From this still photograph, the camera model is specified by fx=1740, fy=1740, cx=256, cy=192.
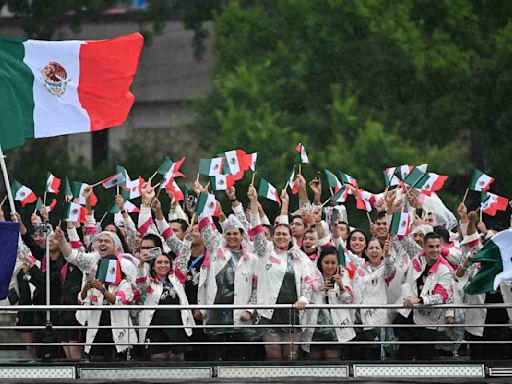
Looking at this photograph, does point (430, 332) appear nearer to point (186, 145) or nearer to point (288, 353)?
point (288, 353)

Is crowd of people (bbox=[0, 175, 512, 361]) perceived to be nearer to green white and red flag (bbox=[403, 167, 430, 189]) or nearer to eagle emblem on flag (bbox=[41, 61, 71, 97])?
green white and red flag (bbox=[403, 167, 430, 189])

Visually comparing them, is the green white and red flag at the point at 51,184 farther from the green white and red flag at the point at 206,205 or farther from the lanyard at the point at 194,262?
the green white and red flag at the point at 206,205

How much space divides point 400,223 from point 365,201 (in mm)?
2424

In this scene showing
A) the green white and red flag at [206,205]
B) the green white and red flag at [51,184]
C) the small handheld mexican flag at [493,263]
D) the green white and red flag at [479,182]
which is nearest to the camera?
the small handheld mexican flag at [493,263]

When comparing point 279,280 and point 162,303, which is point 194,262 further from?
point 279,280

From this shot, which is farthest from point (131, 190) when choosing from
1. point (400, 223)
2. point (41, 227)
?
point (400, 223)

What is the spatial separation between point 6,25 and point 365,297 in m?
21.5

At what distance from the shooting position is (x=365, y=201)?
20.0 m

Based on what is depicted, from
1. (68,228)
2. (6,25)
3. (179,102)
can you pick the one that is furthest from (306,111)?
(68,228)

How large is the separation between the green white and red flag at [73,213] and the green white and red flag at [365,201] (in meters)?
3.11

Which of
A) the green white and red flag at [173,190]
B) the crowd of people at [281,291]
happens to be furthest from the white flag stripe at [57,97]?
the green white and red flag at [173,190]

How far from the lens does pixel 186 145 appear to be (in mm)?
35500

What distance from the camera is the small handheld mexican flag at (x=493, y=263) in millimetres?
16906

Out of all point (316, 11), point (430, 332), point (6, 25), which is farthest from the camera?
point (6, 25)
